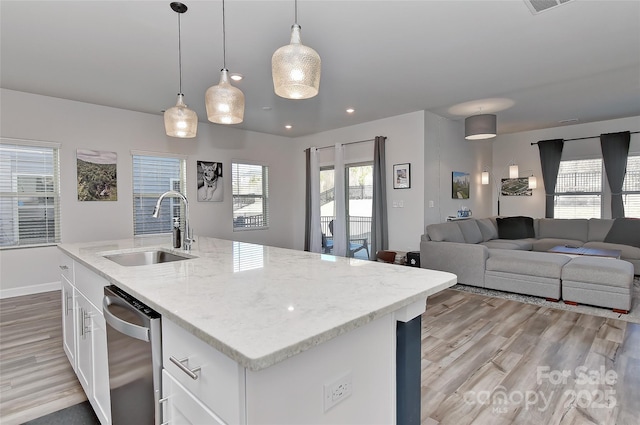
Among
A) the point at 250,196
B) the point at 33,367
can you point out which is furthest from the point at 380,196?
the point at 33,367

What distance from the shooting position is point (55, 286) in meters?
4.69

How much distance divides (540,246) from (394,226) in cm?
250

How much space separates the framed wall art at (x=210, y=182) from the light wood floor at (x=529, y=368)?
171 inches

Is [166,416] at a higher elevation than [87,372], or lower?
higher

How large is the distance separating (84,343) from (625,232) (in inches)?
279

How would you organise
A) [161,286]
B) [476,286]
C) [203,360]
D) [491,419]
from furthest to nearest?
[476,286]
[491,419]
[161,286]
[203,360]

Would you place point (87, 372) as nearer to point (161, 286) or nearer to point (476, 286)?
point (161, 286)

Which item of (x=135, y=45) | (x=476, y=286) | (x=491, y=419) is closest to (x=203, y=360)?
(x=491, y=419)

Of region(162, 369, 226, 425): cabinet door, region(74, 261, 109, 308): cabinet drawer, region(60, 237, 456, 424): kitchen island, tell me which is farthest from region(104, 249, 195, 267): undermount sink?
region(162, 369, 226, 425): cabinet door

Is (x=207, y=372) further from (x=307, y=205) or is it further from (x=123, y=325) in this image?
(x=307, y=205)

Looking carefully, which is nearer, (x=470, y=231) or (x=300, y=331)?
(x=300, y=331)

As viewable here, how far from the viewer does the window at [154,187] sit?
5.36 meters

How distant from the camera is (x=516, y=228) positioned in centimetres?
630

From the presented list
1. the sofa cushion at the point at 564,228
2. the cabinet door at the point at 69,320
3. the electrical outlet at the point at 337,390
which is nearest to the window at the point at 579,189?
the sofa cushion at the point at 564,228
